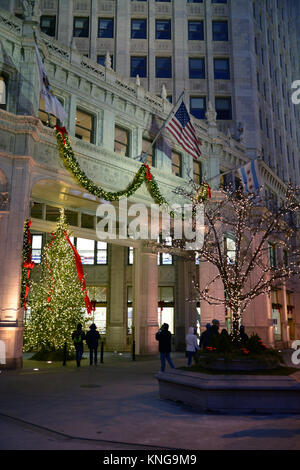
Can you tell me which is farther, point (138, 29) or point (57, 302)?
point (138, 29)

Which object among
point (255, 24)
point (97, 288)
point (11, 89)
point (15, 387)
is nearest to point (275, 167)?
point (255, 24)

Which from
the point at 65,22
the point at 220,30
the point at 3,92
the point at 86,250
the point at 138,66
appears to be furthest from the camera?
the point at 220,30

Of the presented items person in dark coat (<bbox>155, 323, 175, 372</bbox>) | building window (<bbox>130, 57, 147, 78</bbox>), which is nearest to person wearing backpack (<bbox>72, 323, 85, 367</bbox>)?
person in dark coat (<bbox>155, 323, 175, 372</bbox>)

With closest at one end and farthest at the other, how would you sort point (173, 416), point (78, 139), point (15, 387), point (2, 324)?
point (173, 416), point (15, 387), point (2, 324), point (78, 139)

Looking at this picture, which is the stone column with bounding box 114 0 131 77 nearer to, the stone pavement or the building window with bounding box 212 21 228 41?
the building window with bounding box 212 21 228 41

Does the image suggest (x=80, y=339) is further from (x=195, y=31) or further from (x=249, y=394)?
(x=195, y=31)

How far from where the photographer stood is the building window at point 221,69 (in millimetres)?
38938

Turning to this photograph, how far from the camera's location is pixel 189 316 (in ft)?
103

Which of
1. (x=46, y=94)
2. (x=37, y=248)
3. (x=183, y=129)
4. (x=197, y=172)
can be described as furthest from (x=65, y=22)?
(x=46, y=94)

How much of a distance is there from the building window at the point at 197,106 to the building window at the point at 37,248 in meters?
18.1

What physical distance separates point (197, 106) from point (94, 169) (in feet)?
67.5

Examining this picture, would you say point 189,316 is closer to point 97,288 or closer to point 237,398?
point 97,288

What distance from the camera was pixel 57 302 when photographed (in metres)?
19.4
